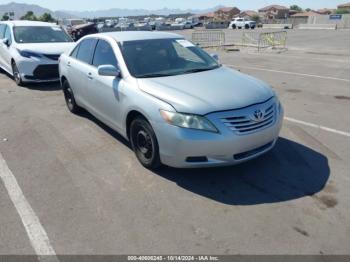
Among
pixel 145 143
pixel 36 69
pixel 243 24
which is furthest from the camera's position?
pixel 243 24

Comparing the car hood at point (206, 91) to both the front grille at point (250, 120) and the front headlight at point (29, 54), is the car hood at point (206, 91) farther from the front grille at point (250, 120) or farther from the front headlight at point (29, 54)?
the front headlight at point (29, 54)

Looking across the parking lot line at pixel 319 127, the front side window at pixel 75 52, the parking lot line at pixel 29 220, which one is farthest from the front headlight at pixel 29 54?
the parking lot line at pixel 319 127

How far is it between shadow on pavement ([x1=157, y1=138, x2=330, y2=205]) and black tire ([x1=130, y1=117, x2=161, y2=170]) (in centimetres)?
21

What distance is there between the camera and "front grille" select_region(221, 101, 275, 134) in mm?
3611

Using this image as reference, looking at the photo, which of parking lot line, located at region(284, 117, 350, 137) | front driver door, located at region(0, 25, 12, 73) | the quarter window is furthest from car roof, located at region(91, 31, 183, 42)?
the quarter window

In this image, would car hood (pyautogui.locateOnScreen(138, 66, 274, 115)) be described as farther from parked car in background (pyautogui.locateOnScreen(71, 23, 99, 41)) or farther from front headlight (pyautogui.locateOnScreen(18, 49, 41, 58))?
parked car in background (pyautogui.locateOnScreen(71, 23, 99, 41))

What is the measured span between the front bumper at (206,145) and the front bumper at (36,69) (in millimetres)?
6010

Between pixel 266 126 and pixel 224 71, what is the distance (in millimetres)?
1235

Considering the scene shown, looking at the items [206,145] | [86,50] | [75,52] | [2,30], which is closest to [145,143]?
[206,145]

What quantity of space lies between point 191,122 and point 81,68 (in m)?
2.76

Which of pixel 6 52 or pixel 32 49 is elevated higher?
pixel 32 49

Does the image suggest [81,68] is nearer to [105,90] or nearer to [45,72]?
[105,90]

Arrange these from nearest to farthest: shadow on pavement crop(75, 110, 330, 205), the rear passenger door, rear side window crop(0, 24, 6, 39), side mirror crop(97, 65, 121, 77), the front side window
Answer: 1. shadow on pavement crop(75, 110, 330, 205)
2. side mirror crop(97, 65, 121, 77)
3. the rear passenger door
4. the front side window
5. rear side window crop(0, 24, 6, 39)

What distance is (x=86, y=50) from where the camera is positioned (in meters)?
5.62
